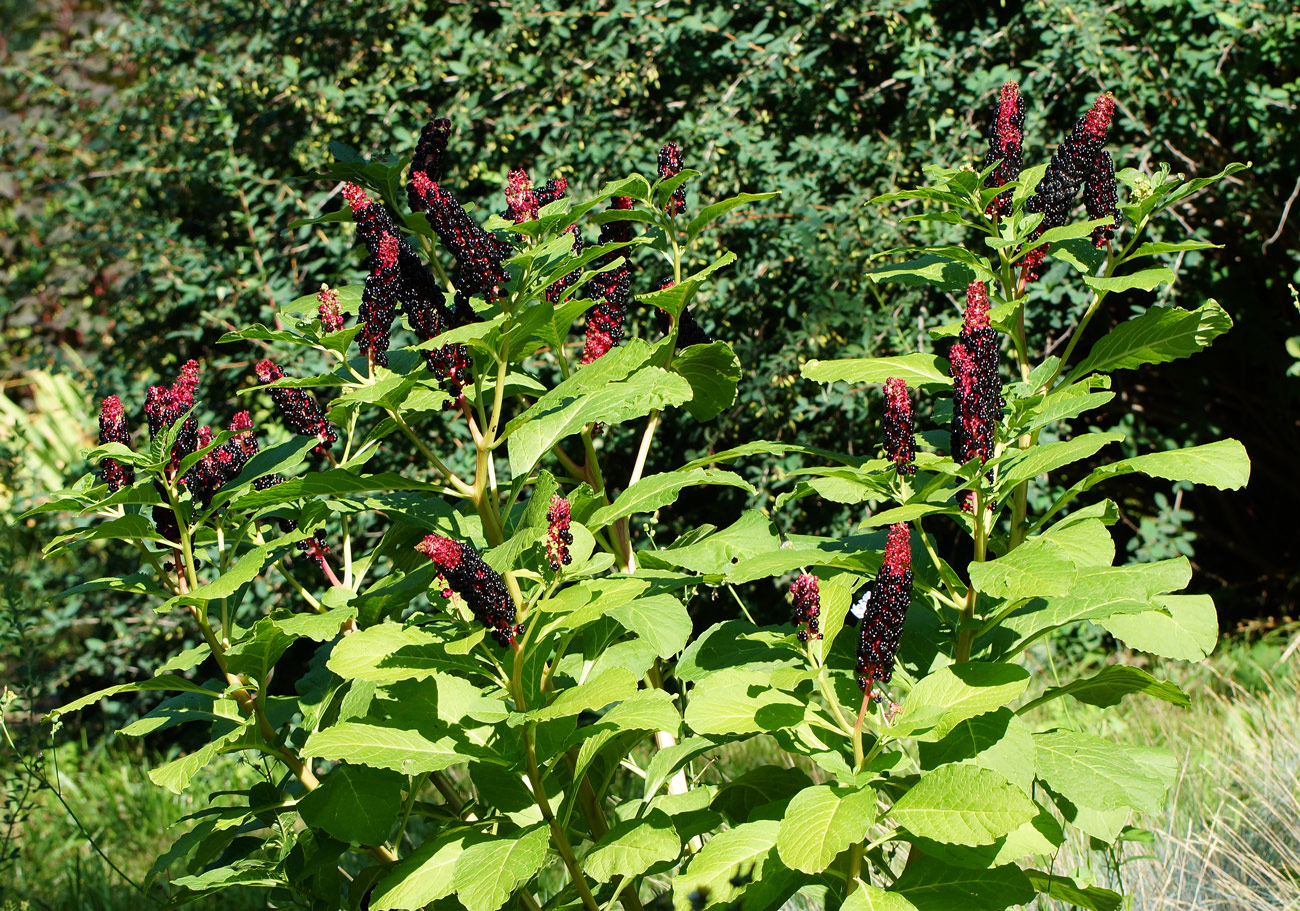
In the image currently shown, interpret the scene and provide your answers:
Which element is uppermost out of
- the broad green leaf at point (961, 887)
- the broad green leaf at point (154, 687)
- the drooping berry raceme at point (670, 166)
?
the drooping berry raceme at point (670, 166)

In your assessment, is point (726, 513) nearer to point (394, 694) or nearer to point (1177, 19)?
point (1177, 19)

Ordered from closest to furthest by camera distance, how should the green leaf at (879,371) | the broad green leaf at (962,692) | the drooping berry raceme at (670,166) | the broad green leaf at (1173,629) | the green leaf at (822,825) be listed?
1. the green leaf at (822,825)
2. the broad green leaf at (962,692)
3. the broad green leaf at (1173,629)
4. the green leaf at (879,371)
5. the drooping berry raceme at (670,166)

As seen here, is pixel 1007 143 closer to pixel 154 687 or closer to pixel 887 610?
pixel 887 610

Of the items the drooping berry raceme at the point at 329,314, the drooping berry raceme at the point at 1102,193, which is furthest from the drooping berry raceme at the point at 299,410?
the drooping berry raceme at the point at 1102,193

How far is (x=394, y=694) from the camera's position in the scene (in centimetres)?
167

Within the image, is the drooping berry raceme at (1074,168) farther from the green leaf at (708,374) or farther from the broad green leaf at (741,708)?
the broad green leaf at (741,708)

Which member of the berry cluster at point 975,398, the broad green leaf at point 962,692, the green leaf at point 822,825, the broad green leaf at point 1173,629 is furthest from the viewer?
the broad green leaf at point 1173,629

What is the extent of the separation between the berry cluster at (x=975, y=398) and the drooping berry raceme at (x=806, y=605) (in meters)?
0.29

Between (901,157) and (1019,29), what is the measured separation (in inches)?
28.6

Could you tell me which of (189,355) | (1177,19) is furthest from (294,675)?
(1177,19)

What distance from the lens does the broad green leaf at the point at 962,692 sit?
142cm

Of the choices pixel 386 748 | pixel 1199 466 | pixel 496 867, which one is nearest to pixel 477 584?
pixel 386 748

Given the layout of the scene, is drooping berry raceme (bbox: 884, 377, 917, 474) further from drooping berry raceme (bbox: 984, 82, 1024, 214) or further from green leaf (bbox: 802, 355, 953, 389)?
drooping berry raceme (bbox: 984, 82, 1024, 214)

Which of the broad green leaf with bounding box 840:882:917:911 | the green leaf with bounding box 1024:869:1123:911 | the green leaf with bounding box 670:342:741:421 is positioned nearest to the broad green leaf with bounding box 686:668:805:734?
the broad green leaf with bounding box 840:882:917:911
